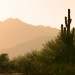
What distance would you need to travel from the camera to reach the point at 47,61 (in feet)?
65.5

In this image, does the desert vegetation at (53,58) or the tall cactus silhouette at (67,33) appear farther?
the tall cactus silhouette at (67,33)

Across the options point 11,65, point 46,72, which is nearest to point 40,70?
point 46,72

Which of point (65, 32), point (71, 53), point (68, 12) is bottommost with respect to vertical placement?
point (71, 53)

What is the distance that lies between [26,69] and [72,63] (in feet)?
9.25

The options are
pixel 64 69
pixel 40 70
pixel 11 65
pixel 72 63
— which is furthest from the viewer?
pixel 11 65

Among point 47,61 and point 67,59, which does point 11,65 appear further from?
point 67,59

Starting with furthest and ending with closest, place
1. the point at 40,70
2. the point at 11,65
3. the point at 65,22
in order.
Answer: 1. the point at 11,65
2. the point at 65,22
3. the point at 40,70

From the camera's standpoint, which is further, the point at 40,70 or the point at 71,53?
the point at 71,53

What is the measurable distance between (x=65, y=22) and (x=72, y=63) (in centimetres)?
285

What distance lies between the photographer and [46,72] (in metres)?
16.7

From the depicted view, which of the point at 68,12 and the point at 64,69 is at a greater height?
A: the point at 68,12

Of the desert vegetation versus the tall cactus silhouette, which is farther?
the tall cactus silhouette

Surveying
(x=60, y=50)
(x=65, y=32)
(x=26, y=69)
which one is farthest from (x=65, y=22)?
(x=26, y=69)

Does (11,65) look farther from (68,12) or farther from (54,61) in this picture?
(68,12)
